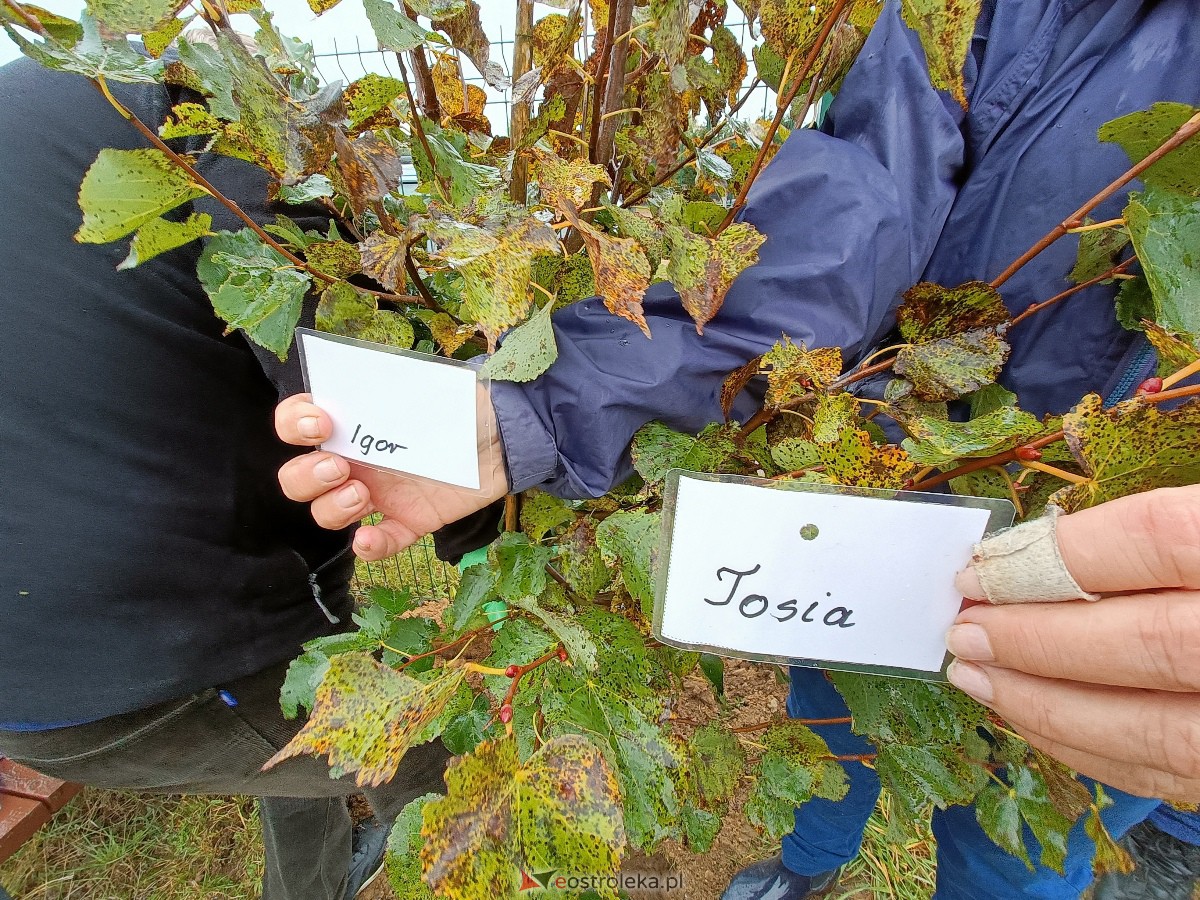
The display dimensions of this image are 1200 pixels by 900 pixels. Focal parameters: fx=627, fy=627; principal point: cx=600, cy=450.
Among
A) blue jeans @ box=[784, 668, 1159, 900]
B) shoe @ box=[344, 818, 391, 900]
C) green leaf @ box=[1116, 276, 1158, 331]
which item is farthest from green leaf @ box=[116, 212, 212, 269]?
shoe @ box=[344, 818, 391, 900]

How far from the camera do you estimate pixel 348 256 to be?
540 mm

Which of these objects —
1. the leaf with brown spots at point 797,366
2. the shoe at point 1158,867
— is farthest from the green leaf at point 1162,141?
the shoe at point 1158,867

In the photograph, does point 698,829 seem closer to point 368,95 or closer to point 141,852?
point 368,95

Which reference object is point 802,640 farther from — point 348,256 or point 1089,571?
point 348,256

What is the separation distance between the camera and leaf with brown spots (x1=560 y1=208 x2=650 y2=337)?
438 millimetres

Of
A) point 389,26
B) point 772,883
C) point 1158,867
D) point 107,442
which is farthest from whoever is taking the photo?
point 772,883

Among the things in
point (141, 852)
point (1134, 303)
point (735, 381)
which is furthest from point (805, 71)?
point (141, 852)

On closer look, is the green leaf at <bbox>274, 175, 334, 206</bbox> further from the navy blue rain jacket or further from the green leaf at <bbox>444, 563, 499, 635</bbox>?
the green leaf at <bbox>444, 563, 499, 635</bbox>

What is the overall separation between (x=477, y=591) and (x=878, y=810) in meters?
1.59

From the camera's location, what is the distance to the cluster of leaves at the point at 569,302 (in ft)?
1.28

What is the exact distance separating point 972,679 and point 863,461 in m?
0.18

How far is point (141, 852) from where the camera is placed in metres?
1.62

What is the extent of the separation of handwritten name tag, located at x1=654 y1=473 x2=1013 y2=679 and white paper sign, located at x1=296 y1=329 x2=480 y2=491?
0.21 metres

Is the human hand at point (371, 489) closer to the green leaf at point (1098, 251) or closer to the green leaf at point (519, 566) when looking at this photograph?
the green leaf at point (519, 566)
